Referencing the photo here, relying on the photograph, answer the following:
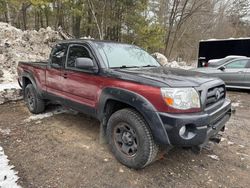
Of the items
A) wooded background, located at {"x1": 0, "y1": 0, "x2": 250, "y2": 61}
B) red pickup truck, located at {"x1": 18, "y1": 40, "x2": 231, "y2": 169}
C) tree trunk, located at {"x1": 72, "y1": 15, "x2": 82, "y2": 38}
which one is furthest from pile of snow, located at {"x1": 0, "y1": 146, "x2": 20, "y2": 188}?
tree trunk, located at {"x1": 72, "y1": 15, "x2": 82, "y2": 38}

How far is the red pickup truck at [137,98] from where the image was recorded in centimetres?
290

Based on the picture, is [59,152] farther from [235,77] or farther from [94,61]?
[235,77]

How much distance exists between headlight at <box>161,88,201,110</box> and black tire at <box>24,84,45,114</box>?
140 inches

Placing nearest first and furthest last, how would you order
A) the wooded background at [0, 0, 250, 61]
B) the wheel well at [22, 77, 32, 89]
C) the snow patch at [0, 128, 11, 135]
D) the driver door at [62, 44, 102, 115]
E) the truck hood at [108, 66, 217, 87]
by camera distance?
the truck hood at [108, 66, 217, 87] < the driver door at [62, 44, 102, 115] < the snow patch at [0, 128, 11, 135] < the wheel well at [22, 77, 32, 89] < the wooded background at [0, 0, 250, 61]

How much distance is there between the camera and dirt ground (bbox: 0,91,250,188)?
3111 millimetres

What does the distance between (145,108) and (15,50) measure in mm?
8291

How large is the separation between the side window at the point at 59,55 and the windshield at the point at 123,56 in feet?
2.92

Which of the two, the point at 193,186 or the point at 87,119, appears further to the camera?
the point at 87,119

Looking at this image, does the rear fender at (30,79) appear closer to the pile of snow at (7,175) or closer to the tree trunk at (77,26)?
the pile of snow at (7,175)

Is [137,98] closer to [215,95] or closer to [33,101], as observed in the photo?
[215,95]

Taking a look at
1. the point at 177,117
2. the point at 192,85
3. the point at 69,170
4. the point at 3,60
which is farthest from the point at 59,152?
the point at 3,60

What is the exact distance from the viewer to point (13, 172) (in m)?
3.24

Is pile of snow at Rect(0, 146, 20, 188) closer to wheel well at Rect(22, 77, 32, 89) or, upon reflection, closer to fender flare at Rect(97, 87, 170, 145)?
fender flare at Rect(97, 87, 170, 145)

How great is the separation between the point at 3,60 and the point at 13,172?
6.98 meters
